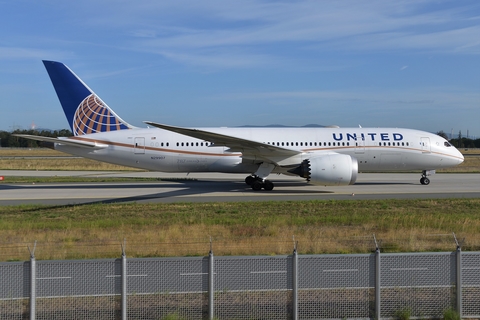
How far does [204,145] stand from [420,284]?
2083 cm

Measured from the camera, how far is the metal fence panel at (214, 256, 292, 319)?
25.3 feet

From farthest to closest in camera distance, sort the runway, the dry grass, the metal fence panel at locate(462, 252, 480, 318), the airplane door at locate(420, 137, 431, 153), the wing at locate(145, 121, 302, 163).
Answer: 1. the airplane door at locate(420, 137, 431, 153)
2. the wing at locate(145, 121, 302, 163)
3. the runway
4. the dry grass
5. the metal fence panel at locate(462, 252, 480, 318)

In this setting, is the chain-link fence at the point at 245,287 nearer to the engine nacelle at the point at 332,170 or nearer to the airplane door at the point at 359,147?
the engine nacelle at the point at 332,170

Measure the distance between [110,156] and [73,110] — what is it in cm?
328

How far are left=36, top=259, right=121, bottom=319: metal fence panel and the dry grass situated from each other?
6.51 ft

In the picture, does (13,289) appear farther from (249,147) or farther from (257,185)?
(257,185)

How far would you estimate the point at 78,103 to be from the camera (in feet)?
91.8

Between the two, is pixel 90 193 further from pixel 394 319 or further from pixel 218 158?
pixel 394 319

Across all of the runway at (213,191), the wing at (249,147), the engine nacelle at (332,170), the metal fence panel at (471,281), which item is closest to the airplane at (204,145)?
the wing at (249,147)

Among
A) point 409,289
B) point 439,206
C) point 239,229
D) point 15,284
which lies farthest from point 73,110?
point 409,289

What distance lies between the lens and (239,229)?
595 inches

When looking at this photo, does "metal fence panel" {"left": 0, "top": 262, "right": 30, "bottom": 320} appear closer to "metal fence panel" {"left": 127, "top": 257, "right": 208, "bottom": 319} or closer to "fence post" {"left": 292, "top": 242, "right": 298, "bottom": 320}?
"metal fence panel" {"left": 127, "top": 257, "right": 208, "bottom": 319}

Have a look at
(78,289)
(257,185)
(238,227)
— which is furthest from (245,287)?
(257,185)

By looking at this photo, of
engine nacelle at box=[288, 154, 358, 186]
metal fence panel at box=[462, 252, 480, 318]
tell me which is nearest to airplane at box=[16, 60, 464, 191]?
engine nacelle at box=[288, 154, 358, 186]
